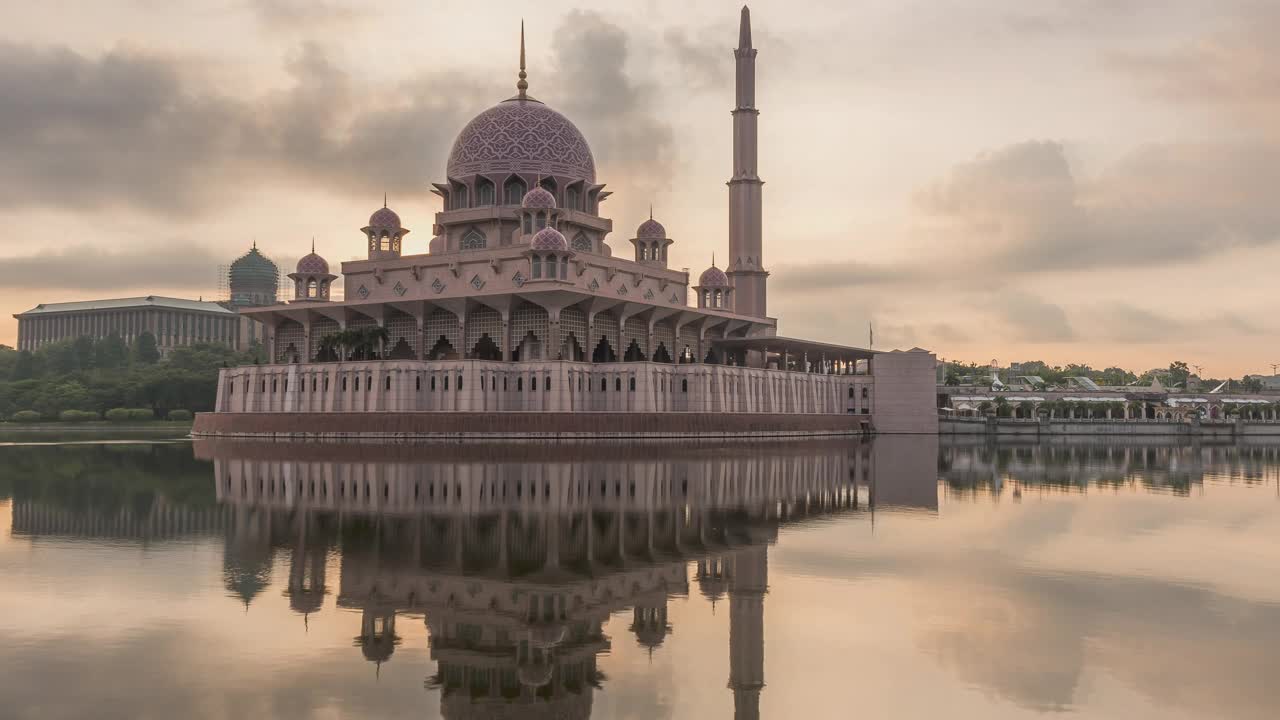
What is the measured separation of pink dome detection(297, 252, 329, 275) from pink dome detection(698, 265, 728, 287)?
26126 millimetres

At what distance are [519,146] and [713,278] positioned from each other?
17048 millimetres

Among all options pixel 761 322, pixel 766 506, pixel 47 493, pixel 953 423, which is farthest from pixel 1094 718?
pixel 953 423

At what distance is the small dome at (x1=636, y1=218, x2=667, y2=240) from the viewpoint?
76.0 meters

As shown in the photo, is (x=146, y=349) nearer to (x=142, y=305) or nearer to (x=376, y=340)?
(x=142, y=305)

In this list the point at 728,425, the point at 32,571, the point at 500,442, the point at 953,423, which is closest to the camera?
the point at 32,571

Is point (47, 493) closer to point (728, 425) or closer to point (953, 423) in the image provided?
point (728, 425)

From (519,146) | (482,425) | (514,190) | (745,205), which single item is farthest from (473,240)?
(745,205)

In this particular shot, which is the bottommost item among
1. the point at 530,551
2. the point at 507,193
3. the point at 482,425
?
the point at 530,551

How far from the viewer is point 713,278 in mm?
78312

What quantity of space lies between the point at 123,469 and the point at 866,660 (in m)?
31.5

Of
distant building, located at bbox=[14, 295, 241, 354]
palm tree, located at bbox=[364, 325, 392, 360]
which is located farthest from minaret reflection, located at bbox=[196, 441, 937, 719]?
distant building, located at bbox=[14, 295, 241, 354]

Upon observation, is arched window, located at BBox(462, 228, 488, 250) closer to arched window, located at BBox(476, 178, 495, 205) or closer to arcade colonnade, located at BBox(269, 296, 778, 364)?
arched window, located at BBox(476, 178, 495, 205)

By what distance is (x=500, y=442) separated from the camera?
5144cm

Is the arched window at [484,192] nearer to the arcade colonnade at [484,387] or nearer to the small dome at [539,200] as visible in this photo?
the small dome at [539,200]
